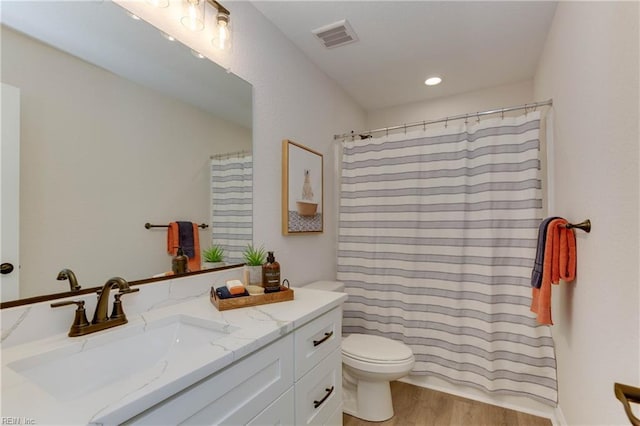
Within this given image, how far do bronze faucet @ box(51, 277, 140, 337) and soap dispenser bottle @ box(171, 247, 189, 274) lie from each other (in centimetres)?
25

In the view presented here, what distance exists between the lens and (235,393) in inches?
33.0

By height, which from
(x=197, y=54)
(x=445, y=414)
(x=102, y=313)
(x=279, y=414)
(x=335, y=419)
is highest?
(x=197, y=54)

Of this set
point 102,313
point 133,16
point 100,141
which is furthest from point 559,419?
point 133,16

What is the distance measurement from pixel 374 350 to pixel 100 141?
173 cm

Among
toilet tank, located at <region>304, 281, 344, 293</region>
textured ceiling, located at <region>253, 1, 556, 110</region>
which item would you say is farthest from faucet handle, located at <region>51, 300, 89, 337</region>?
textured ceiling, located at <region>253, 1, 556, 110</region>

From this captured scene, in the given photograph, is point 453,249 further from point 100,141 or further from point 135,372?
point 100,141

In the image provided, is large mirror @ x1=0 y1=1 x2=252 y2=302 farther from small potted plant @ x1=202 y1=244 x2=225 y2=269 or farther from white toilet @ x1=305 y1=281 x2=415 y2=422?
white toilet @ x1=305 y1=281 x2=415 y2=422

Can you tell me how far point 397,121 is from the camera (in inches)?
123

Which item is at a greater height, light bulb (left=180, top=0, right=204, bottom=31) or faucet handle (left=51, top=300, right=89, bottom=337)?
light bulb (left=180, top=0, right=204, bottom=31)

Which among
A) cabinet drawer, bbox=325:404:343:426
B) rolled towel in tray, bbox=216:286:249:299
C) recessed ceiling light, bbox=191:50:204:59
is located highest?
recessed ceiling light, bbox=191:50:204:59

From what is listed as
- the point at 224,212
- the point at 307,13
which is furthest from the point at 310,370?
the point at 307,13

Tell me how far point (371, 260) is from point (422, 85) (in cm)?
162

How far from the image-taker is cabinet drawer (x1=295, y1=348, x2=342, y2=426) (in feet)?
3.70

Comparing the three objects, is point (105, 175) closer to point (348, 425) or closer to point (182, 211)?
point (182, 211)
